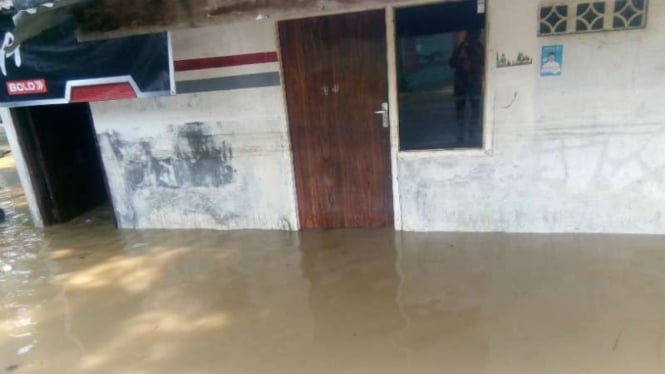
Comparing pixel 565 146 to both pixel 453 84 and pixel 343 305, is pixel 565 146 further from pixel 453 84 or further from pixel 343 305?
pixel 343 305

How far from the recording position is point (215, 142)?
473 centimetres

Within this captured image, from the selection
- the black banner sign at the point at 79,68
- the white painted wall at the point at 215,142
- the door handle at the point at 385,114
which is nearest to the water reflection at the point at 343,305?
the white painted wall at the point at 215,142

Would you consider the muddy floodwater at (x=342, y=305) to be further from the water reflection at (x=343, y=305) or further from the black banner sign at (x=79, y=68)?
the black banner sign at (x=79, y=68)

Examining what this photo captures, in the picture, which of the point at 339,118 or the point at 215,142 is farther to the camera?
the point at 215,142

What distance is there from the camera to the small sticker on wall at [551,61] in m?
3.78

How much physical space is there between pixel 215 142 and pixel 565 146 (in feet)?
10.5

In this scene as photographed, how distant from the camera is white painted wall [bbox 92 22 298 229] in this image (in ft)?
14.6

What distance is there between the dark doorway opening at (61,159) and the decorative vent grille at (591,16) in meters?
4.52

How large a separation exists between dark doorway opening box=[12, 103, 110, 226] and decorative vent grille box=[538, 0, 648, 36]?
14.8 ft

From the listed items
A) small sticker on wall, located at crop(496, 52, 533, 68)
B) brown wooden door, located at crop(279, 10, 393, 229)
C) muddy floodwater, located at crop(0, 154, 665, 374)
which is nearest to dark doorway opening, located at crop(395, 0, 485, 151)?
small sticker on wall, located at crop(496, 52, 533, 68)

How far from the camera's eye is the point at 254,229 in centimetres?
493

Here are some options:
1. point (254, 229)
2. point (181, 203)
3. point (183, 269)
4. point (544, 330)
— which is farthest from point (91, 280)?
point (544, 330)

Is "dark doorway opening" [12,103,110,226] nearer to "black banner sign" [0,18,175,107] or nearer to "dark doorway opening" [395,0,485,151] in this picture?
"black banner sign" [0,18,175,107]

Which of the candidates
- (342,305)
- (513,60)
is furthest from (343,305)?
(513,60)
